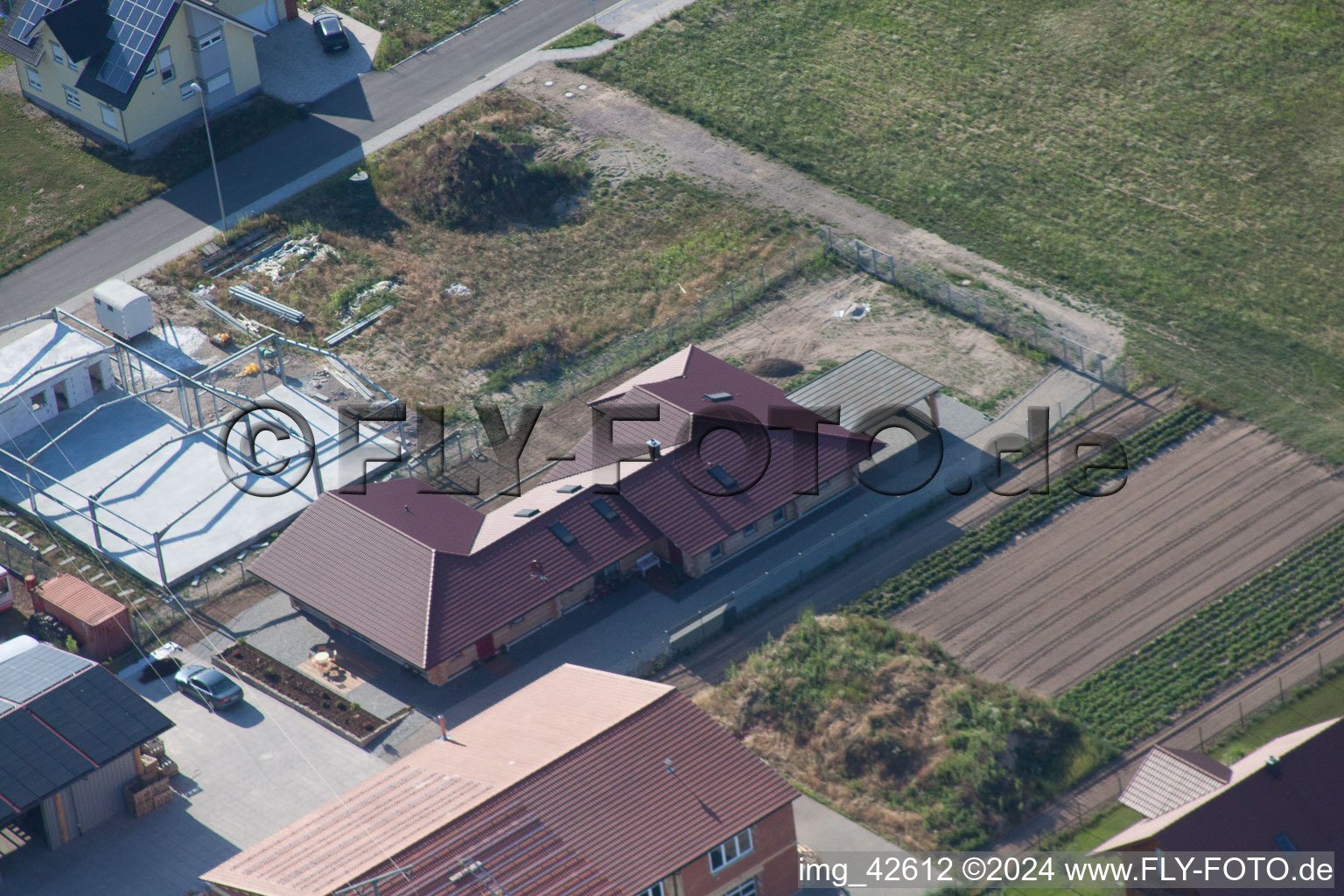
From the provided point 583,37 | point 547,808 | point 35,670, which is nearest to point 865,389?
point 547,808

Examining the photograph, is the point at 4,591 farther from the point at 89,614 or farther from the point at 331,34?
the point at 331,34

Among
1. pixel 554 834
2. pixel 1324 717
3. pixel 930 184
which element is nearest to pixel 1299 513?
pixel 1324 717

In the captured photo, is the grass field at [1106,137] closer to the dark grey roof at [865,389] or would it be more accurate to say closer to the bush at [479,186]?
the bush at [479,186]

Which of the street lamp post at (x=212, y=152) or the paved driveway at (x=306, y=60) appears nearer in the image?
the street lamp post at (x=212, y=152)

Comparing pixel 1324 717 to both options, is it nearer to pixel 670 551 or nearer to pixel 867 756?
pixel 867 756

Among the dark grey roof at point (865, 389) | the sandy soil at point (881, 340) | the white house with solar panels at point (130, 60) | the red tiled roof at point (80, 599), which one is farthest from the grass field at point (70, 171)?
the dark grey roof at point (865, 389)
